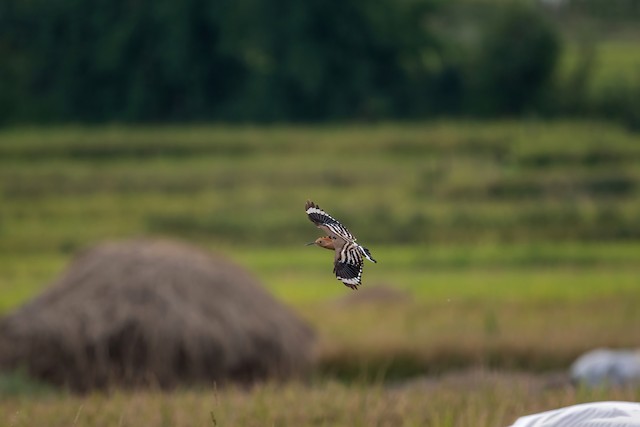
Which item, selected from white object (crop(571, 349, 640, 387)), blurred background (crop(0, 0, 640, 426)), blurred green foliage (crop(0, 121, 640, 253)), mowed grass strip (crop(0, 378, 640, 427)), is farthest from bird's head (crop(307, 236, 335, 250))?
blurred green foliage (crop(0, 121, 640, 253))

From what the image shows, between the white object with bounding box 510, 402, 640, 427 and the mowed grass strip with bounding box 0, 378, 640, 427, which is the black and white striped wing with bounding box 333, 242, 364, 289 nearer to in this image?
the white object with bounding box 510, 402, 640, 427

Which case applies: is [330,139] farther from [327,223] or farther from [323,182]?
[327,223]

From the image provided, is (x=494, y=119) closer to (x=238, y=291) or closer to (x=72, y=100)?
(x=72, y=100)

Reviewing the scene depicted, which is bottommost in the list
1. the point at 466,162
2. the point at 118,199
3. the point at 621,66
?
the point at 118,199

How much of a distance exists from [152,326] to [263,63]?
64.0ft

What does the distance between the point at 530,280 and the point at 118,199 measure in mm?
9941

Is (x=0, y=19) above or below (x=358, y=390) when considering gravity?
above

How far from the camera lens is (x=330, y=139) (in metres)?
28.8

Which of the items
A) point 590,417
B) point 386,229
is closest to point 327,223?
point 590,417

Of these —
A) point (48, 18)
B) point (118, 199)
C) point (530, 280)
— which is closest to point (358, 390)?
point (530, 280)

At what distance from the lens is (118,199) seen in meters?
25.6

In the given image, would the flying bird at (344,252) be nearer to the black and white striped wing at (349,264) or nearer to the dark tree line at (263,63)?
the black and white striped wing at (349,264)

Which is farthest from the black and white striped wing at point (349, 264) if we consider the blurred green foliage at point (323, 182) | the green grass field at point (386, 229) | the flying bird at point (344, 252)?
the blurred green foliage at point (323, 182)

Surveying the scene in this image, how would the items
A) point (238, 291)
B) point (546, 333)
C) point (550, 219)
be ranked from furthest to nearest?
point (550, 219) < point (546, 333) < point (238, 291)
